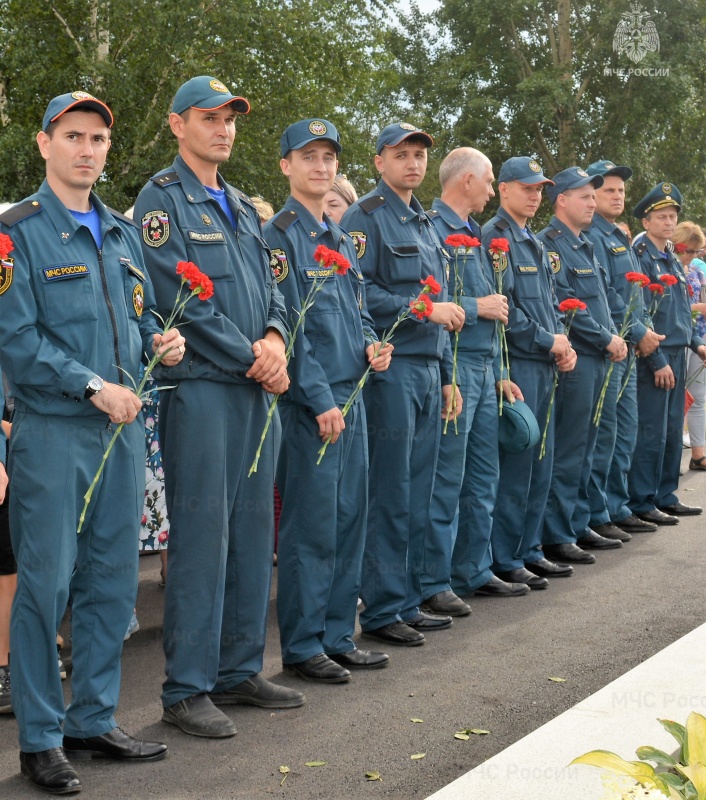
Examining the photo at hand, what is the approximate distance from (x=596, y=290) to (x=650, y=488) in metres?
1.90

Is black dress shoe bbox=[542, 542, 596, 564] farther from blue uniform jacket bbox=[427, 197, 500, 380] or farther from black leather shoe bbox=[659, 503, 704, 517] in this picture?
black leather shoe bbox=[659, 503, 704, 517]

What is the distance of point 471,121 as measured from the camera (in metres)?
31.6

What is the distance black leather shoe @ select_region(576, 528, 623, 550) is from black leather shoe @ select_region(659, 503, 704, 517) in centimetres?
132

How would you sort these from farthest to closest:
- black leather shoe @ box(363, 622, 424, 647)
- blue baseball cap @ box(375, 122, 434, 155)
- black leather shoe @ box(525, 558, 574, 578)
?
1. black leather shoe @ box(525, 558, 574, 578)
2. blue baseball cap @ box(375, 122, 434, 155)
3. black leather shoe @ box(363, 622, 424, 647)

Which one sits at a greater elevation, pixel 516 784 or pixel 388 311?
pixel 388 311

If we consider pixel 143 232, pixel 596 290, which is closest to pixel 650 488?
pixel 596 290

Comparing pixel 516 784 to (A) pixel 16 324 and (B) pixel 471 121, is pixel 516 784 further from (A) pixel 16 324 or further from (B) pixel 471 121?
(B) pixel 471 121

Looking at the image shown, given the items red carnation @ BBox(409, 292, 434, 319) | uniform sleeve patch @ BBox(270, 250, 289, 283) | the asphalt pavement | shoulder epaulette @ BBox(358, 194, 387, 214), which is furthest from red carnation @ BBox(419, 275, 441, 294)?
the asphalt pavement

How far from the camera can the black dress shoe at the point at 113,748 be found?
4.20m

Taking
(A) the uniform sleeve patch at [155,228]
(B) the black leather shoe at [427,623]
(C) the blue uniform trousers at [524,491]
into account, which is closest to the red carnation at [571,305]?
(C) the blue uniform trousers at [524,491]

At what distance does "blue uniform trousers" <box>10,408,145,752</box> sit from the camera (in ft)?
13.2

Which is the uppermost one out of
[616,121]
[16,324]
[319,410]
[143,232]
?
[616,121]

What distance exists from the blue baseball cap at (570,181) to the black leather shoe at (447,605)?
3045mm

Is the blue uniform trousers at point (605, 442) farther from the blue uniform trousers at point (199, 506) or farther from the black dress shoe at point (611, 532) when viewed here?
the blue uniform trousers at point (199, 506)
